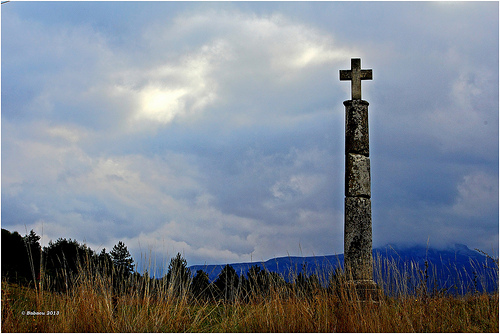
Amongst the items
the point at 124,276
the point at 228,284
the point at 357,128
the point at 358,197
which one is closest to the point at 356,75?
the point at 357,128

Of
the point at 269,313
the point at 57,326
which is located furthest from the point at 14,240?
the point at 269,313

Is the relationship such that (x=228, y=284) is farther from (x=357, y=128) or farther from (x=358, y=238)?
(x=357, y=128)

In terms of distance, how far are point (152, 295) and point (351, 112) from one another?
14.4 ft

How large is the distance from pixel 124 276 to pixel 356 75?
6614 mm

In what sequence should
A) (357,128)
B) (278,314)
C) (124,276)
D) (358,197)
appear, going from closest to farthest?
(278,314) → (358,197) → (357,128) → (124,276)

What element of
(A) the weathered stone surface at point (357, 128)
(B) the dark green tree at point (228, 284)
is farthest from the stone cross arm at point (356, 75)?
(B) the dark green tree at point (228, 284)

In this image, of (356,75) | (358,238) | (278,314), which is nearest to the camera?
(278,314)

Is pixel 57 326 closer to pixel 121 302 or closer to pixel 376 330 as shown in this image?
pixel 121 302

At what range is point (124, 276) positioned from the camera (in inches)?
396

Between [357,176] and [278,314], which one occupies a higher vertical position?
[357,176]

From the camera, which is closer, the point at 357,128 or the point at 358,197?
the point at 358,197

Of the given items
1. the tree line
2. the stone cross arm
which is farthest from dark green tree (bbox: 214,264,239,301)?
the stone cross arm

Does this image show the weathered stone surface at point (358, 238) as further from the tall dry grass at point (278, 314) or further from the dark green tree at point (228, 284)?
the dark green tree at point (228, 284)

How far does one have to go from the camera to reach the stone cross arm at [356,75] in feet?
25.5
